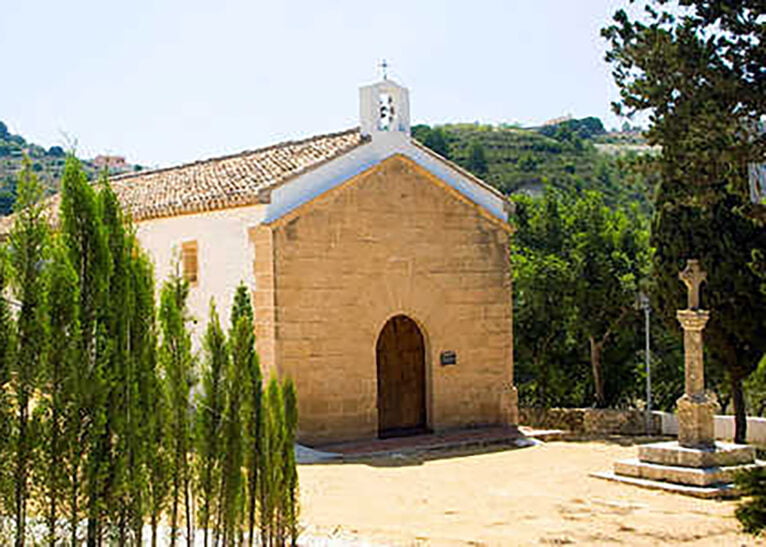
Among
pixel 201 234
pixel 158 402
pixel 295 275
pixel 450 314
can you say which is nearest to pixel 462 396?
pixel 450 314

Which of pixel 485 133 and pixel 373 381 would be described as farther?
pixel 485 133

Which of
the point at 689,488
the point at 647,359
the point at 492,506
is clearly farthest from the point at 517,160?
the point at 492,506

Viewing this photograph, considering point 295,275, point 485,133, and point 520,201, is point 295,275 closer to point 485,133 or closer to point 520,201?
point 520,201

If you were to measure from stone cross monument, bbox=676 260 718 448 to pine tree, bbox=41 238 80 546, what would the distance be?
10.2 m

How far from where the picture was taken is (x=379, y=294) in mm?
16062

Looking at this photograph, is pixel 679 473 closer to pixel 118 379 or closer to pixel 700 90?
pixel 700 90

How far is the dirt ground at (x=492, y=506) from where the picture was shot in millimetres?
9586

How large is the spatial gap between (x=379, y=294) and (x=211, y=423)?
9160 mm

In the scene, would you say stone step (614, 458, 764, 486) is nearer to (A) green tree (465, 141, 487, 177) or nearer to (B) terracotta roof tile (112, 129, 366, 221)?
(B) terracotta roof tile (112, 129, 366, 221)

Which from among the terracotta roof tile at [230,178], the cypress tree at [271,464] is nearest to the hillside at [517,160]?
the terracotta roof tile at [230,178]

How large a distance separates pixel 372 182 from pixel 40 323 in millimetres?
11143

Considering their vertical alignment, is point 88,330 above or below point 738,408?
above

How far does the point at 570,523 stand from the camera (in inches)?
413

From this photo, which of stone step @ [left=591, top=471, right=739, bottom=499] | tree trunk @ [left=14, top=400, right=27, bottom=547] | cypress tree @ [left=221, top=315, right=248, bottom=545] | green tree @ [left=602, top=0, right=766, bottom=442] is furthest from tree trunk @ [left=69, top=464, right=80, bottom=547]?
stone step @ [left=591, top=471, right=739, bottom=499]
